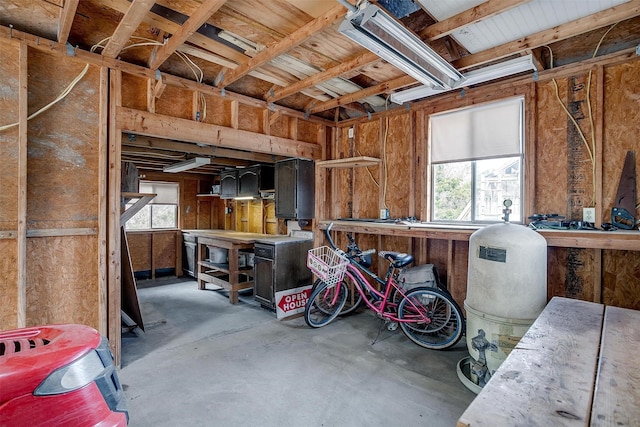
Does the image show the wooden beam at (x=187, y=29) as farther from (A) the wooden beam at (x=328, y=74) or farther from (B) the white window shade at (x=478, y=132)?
(B) the white window shade at (x=478, y=132)

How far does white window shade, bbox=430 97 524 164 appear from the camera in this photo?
3066 millimetres

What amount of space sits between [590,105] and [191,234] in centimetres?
629

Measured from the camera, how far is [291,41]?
234 cm

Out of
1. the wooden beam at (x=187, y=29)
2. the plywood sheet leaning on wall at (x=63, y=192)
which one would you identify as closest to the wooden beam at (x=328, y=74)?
the wooden beam at (x=187, y=29)

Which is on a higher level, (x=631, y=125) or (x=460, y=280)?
(x=631, y=125)

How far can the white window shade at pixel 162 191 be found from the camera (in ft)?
22.2

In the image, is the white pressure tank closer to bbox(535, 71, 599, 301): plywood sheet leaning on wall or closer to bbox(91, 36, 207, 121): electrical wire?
bbox(535, 71, 599, 301): plywood sheet leaning on wall

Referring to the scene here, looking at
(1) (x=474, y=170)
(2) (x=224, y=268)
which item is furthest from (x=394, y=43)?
(2) (x=224, y=268)

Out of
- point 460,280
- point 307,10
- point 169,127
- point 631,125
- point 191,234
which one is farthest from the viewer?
point 191,234

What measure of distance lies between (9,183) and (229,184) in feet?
13.5

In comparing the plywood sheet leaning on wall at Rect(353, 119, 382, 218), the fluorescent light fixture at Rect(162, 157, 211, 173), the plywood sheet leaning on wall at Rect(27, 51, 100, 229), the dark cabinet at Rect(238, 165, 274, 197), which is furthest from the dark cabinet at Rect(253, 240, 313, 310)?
the plywood sheet leaning on wall at Rect(27, 51, 100, 229)

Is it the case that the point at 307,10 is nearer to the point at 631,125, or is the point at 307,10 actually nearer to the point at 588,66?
the point at 588,66

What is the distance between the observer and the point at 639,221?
2412 mm

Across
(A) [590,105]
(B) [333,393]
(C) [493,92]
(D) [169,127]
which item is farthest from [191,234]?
(A) [590,105]
